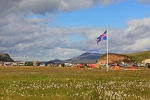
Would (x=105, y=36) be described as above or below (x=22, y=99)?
above

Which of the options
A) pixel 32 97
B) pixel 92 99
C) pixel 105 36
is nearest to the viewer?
pixel 92 99

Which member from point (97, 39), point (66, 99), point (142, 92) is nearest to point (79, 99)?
point (66, 99)

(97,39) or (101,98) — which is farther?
(97,39)

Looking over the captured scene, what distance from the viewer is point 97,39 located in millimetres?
73375

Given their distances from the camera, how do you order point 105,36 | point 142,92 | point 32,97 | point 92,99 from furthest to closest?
point 105,36 → point 142,92 → point 32,97 → point 92,99

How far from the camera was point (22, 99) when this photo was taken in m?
19.0

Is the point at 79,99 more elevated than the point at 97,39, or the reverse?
the point at 97,39

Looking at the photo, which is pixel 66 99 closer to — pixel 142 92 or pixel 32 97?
pixel 32 97

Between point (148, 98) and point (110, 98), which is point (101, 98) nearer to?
point (110, 98)

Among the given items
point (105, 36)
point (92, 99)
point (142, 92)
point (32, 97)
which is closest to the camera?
point (92, 99)

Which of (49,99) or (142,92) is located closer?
(49,99)

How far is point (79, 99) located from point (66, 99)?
90cm

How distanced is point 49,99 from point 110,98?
13.9ft

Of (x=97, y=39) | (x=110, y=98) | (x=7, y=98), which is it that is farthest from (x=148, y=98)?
(x=97, y=39)
